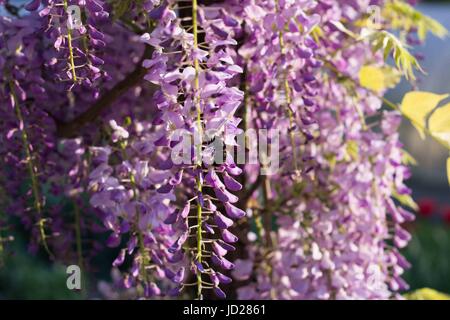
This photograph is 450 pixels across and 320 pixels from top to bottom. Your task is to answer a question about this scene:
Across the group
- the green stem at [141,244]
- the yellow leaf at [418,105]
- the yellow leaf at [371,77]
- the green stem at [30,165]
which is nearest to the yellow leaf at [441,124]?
the yellow leaf at [418,105]

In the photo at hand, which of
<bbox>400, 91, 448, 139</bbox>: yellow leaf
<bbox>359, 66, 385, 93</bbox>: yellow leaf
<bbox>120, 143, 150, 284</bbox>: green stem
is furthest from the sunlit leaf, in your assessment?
<bbox>120, 143, 150, 284</bbox>: green stem

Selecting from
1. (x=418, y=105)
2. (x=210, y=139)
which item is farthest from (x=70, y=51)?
(x=418, y=105)

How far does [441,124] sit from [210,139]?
34 centimetres

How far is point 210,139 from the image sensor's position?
0.79 meters

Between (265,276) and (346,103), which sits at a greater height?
(346,103)

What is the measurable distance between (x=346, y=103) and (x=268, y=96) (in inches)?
10.1

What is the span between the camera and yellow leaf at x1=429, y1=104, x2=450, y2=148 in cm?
95

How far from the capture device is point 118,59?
117cm

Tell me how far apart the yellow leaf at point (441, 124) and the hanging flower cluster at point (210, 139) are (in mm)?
81

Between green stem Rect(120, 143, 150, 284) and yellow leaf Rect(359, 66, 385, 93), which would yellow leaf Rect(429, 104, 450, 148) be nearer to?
yellow leaf Rect(359, 66, 385, 93)

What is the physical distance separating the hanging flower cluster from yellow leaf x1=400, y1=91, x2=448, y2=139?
0.16 ft
